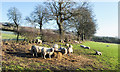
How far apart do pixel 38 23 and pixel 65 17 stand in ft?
19.6

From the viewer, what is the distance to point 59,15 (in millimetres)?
17531

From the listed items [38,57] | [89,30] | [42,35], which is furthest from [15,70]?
[89,30]

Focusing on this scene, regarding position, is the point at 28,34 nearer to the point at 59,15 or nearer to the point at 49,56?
the point at 49,56

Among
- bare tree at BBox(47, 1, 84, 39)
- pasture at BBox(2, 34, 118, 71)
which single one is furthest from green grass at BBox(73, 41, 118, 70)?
bare tree at BBox(47, 1, 84, 39)

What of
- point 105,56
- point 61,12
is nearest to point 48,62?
point 105,56

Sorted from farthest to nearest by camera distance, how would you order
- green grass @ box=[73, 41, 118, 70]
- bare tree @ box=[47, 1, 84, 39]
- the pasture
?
bare tree @ box=[47, 1, 84, 39] → green grass @ box=[73, 41, 118, 70] → the pasture

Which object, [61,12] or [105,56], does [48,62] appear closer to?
[105,56]

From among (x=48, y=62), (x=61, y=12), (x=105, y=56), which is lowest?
(x=105, y=56)

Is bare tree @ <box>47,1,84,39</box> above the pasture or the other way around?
above

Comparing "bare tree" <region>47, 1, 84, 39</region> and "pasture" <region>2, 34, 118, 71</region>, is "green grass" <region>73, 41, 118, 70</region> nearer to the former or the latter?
"pasture" <region>2, 34, 118, 71</region>

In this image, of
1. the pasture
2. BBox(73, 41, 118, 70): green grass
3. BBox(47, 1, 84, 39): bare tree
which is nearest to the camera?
the pasture

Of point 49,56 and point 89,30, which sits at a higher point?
point 89,30

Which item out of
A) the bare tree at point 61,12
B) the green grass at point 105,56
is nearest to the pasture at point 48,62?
the green grass at point 105,56

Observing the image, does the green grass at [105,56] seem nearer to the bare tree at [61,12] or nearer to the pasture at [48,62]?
the pasture at [48,62]
